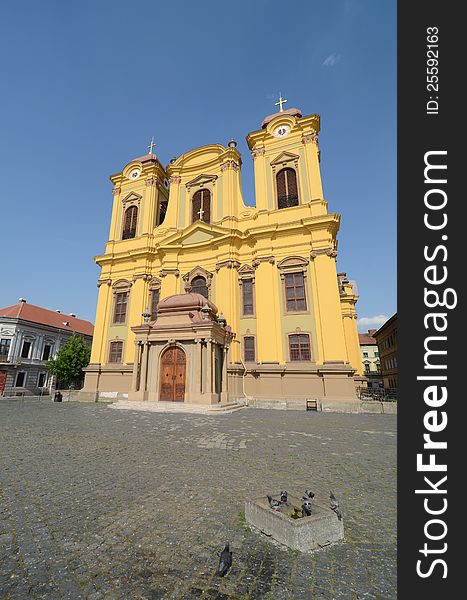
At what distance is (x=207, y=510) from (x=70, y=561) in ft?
5.24

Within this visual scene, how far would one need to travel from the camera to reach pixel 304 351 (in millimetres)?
19203

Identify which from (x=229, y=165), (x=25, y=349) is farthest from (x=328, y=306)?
(x=25, y=349)

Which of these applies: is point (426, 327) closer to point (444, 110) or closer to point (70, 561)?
point (444, 110)

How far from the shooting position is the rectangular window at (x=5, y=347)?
1319 inches

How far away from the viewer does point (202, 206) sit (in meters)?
26.2

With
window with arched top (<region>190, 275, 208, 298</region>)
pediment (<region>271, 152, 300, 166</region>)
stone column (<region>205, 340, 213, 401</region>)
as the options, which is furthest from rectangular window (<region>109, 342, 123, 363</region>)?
pediment (<region>271, 152, 300, 166</region>)

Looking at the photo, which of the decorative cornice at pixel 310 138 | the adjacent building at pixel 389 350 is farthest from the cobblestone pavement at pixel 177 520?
the adjacent building at pixel 389 350

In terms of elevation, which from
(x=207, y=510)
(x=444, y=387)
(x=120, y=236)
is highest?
(x=120, y=236)

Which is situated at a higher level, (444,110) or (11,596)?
(444,110)

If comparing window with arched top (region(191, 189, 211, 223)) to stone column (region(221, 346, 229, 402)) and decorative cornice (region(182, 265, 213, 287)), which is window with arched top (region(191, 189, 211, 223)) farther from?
stone column (region(221, 346, 229, 402))

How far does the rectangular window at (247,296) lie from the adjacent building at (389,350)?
27534mm

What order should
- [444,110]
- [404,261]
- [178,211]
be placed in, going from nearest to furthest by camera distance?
[404,261] → [444,110] → [178,211]

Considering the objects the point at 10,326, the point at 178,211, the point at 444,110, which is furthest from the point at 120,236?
the point at 444,110

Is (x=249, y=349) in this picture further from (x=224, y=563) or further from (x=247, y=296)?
(x=224, y=563)
